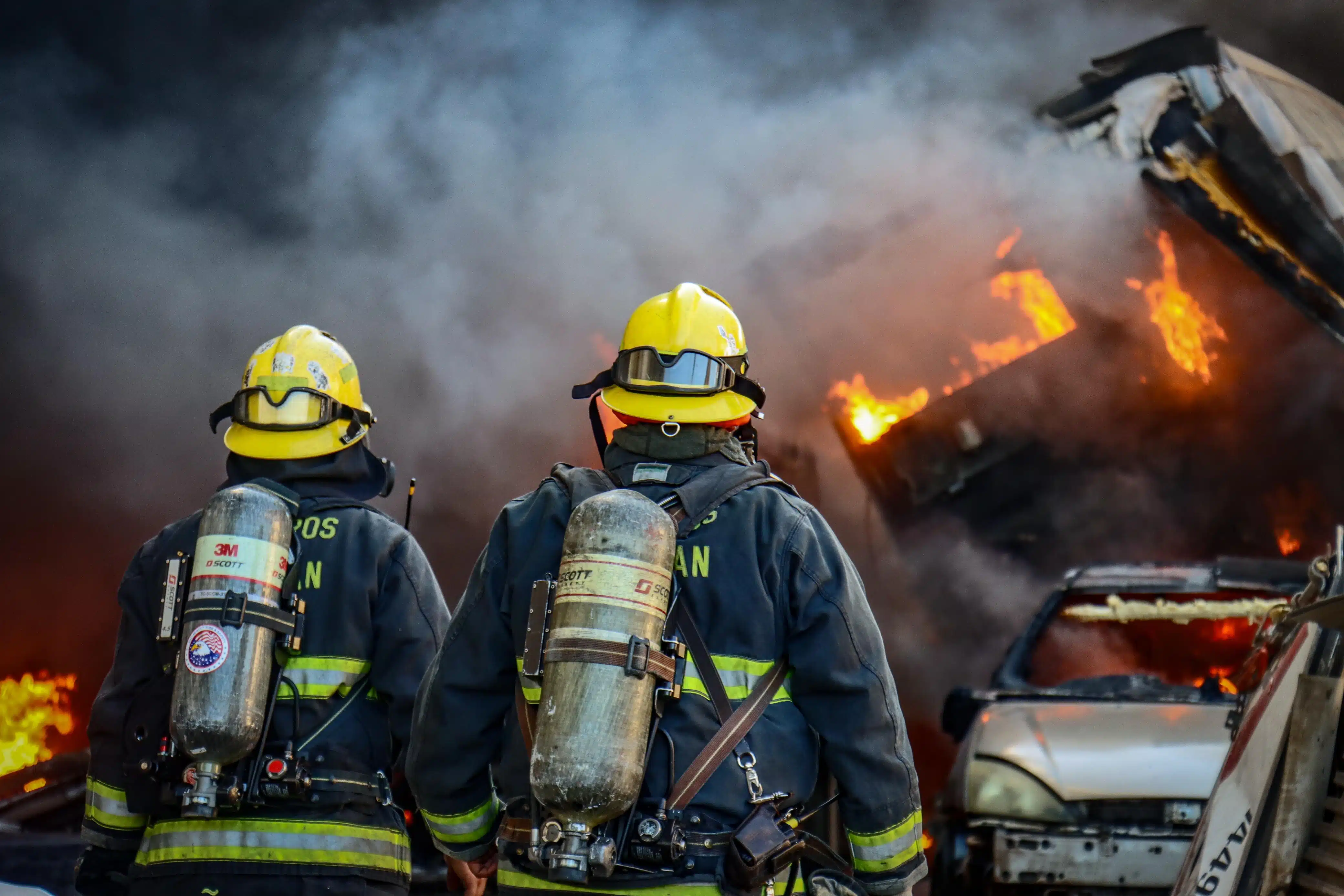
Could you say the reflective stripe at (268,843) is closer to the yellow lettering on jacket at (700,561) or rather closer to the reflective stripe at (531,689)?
the reflective stripe at (531,689)

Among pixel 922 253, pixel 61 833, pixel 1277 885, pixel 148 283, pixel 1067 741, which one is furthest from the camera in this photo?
pixel 922 253

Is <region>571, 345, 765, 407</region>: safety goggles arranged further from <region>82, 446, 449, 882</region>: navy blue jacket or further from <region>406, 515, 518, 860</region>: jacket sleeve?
<region>82, 446, 449, 882</region>: navy blue jacket

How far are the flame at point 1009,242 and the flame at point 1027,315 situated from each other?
6.2 inches

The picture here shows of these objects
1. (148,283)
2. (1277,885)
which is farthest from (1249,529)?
(148,283)

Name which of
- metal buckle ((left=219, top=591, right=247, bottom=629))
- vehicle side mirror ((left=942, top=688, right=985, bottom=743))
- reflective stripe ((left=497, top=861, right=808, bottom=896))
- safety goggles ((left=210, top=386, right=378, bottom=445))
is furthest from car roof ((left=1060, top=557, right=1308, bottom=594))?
metal buckle ((left=219, top=591, right=247, bottom=629))

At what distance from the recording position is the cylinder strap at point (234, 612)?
2832 mm

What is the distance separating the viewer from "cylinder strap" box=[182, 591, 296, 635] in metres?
2.83

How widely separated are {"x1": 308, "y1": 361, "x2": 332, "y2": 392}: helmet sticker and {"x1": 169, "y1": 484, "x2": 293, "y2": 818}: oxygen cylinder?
0.51m

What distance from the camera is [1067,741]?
4336 millimetres

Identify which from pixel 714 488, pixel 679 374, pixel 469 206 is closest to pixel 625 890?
pixel 714 488

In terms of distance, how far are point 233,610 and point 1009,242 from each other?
6127 millimetres

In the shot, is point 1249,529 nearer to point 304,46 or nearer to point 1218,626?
point 1218,626

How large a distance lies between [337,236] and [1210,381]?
5604 millimetres

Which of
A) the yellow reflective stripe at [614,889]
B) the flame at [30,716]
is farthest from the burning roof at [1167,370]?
the yellow reflective stripe at [614,889]
